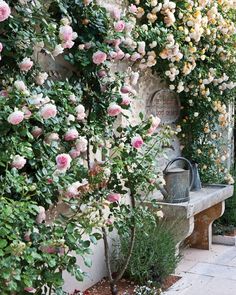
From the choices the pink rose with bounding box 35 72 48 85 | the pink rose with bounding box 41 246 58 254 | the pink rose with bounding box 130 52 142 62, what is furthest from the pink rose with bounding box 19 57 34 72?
the pink rose with bounding box 130 52 142 62

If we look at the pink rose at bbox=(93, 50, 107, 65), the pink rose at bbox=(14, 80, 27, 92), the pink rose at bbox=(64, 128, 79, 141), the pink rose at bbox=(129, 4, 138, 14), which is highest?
the pink rose at bbox=(129, 4, 138, 14)

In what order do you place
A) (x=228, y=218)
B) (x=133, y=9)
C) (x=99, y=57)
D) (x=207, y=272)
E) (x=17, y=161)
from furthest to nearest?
(x=228, y=218) < (x=207, y=272) < (x=133, y=9) < (x=99, y=57) < (x=17, y=161)

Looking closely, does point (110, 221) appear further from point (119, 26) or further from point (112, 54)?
point (119, 26)

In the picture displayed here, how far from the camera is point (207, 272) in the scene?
4629 mm

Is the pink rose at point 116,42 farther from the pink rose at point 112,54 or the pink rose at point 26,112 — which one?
the pink rose at point 26,112

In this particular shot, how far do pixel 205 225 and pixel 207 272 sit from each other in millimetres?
806

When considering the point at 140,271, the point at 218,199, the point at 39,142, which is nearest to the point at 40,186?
the point at 39,142

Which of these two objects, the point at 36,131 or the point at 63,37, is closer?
the point at 36,131

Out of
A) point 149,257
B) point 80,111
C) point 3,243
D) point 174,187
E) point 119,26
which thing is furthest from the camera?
point 174,187

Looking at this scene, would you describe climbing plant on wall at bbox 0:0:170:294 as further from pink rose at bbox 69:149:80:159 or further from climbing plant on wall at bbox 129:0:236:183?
climbing plant on wall at bbox 129:0:236:183

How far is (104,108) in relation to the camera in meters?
3.72

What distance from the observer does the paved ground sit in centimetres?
Answer: 414

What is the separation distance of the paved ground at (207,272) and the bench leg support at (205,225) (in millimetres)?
93

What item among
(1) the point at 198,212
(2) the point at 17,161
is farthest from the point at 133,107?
(2) the point at 17,161
